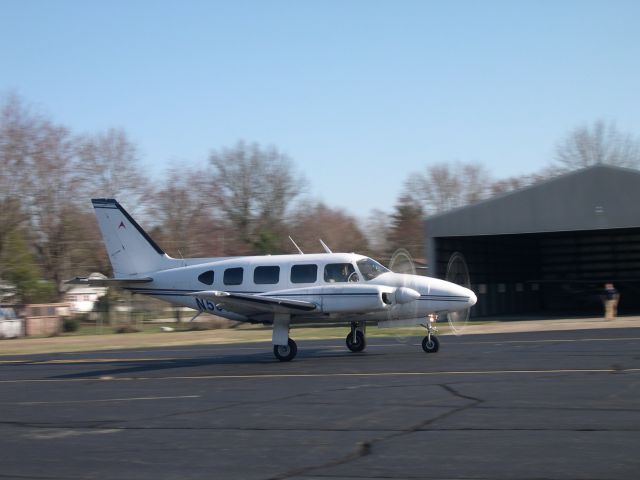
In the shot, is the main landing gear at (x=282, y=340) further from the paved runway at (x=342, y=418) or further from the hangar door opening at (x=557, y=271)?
the hangar door opening at (x=557, y=271)

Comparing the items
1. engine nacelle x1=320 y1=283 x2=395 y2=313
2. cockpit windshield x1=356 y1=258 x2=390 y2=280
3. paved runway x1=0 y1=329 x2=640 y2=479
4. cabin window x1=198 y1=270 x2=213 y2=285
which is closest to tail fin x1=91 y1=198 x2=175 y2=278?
cabin window x1=198 y1=270 x2=213 y2=285

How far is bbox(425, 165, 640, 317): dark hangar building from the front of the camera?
34594 mm

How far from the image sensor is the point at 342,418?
10867 millimetres

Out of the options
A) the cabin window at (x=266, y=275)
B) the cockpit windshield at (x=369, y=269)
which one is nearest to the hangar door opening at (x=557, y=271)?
the cockpit windshield at (x=369, y=269)

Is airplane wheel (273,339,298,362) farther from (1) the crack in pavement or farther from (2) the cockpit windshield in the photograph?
(1) the crack in pavement

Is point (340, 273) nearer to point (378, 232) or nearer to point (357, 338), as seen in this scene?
point (357, 338)

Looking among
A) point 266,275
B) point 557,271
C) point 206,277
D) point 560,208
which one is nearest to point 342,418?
point 266,275

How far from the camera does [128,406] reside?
43.4 ft

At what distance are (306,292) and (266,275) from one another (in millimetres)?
1595

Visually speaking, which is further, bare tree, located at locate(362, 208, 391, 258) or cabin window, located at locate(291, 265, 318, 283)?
bare tree, located at locate(362, 208, 391, 258)

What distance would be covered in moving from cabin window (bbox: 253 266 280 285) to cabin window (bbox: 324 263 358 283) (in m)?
1.53

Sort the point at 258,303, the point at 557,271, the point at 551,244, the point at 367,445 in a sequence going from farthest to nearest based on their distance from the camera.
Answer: the point at 551,244, the point at 557,271, the point at 258,303, the point at 367,445

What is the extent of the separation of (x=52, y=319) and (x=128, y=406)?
30874 mm

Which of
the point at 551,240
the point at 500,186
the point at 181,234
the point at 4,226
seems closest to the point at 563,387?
the point at 551,240
